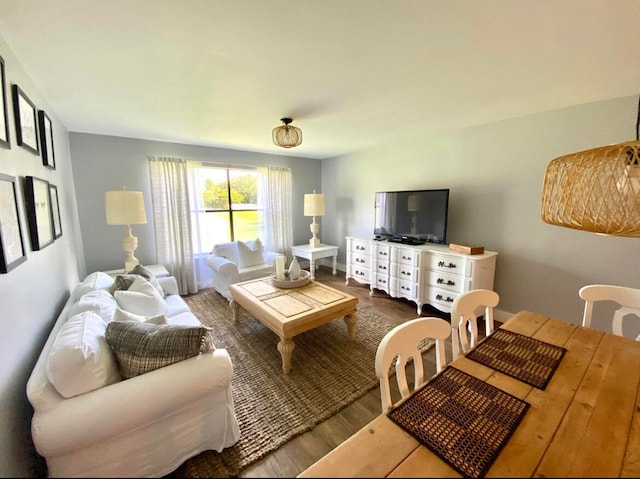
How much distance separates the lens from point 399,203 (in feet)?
11.6

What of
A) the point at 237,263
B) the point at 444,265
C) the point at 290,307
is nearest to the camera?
the point at 290,307

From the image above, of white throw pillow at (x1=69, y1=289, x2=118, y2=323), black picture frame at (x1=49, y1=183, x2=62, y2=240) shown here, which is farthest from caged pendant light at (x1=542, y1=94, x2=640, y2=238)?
black picture frame at (x1=49, y1=183, x2=62, y2=240)

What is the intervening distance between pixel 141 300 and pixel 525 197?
A: 11.7ft

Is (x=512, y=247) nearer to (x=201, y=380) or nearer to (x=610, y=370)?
(x=610, y=370)

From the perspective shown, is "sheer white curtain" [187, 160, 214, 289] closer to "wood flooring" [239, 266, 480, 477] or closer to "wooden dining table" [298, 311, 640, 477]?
"wood flooring" [239, 266, 480, 477]

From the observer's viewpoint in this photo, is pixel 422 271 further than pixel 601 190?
Yes

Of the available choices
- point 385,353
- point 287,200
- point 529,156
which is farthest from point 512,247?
point 287,200

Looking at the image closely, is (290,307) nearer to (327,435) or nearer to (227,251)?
(327,435)

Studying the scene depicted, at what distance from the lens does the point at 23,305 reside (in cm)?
129

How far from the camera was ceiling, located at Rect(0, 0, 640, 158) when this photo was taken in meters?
1.20

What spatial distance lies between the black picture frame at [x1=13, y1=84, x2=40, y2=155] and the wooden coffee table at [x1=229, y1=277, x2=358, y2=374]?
5.95 ft

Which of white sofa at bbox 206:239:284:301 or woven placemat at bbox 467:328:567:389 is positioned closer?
woven placemat at bbox 467:328:567:389

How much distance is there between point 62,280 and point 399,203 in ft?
11.6

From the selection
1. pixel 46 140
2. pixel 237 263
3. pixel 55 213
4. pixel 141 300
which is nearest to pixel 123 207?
pixel 55 213
